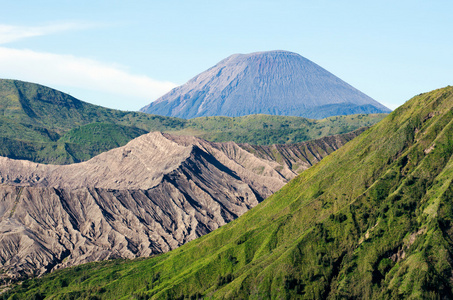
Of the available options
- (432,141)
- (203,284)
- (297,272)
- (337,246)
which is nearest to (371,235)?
(337,246)

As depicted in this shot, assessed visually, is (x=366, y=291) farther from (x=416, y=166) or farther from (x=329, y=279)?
(x=416, y=166)

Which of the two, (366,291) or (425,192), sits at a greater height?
(425,192)

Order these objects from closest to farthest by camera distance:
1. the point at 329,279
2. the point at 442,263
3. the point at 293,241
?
1. the point at 442,263
2. the point at 329,279
3. the point at 293,241

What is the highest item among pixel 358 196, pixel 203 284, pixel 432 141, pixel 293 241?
pixel 432 141

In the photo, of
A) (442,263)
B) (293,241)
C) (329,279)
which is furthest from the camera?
(293,241)

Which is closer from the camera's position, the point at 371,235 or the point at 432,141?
the point at 371,235

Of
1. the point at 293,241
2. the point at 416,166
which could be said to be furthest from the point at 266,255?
the point at 416,166

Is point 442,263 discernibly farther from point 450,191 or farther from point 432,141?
point 432,141

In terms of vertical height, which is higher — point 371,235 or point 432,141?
point 432,141

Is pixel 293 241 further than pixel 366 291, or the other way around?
pixel 293 241
